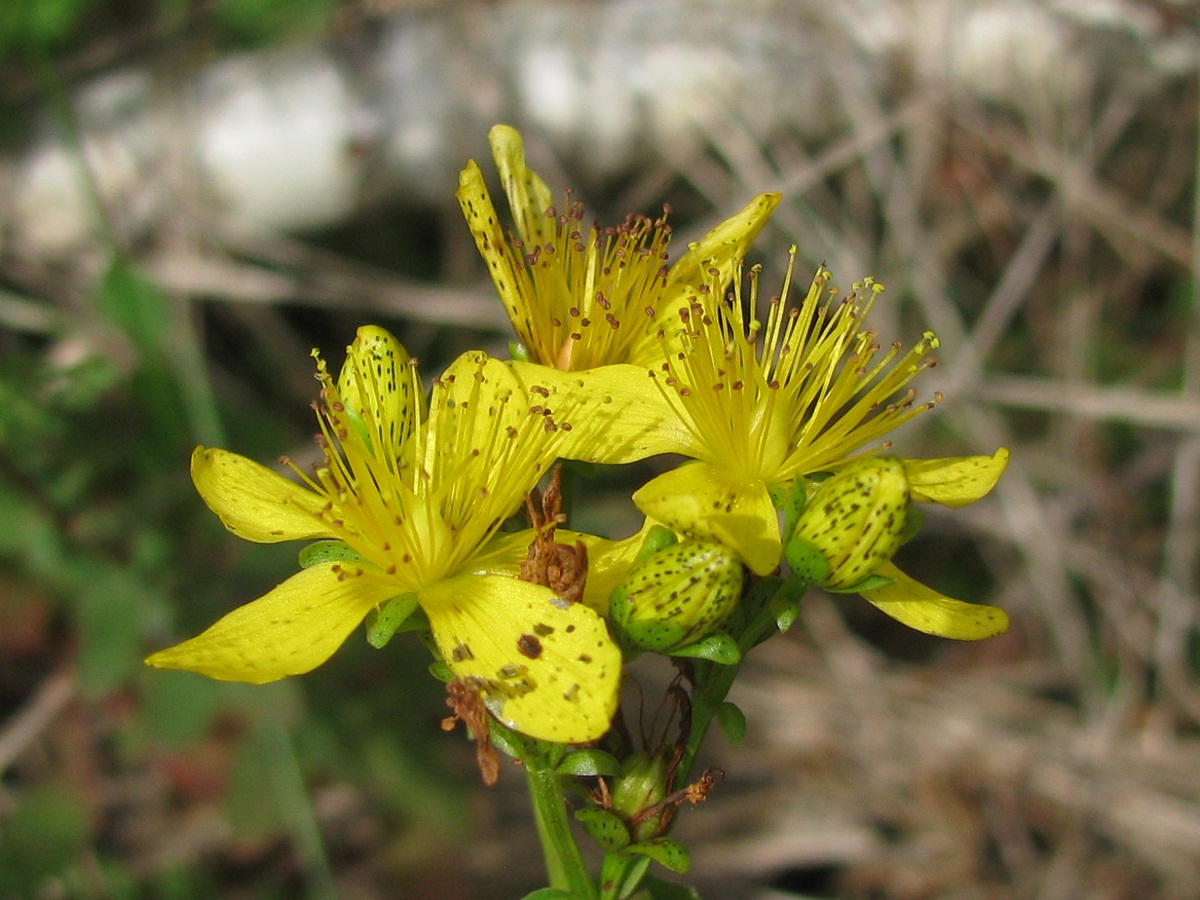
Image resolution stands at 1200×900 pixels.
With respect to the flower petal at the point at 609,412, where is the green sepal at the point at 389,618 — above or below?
below

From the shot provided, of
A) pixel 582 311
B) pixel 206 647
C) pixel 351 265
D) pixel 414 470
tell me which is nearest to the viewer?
pixel 206 647

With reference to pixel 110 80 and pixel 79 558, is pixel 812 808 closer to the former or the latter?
pixel 79 558

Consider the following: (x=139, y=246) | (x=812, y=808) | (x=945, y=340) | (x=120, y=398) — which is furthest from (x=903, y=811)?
(x=139, y=246)

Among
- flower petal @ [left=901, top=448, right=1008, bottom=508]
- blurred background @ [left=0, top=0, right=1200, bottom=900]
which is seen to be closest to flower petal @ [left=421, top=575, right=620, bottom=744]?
flower petal @ [left=901, top=448, right=1008, bottom=508]

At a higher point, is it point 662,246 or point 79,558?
point 662,246

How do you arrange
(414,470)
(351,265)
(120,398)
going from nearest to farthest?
(414,470) < (120,398) < (351,265)

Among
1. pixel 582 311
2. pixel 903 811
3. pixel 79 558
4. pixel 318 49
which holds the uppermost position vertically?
pixel 318 49

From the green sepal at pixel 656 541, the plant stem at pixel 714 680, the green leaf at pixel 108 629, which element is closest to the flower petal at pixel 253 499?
the green sepal at pixel 656 541

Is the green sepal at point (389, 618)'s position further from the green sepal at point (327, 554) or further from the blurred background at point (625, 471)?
the blurred background at point (625, 471)
